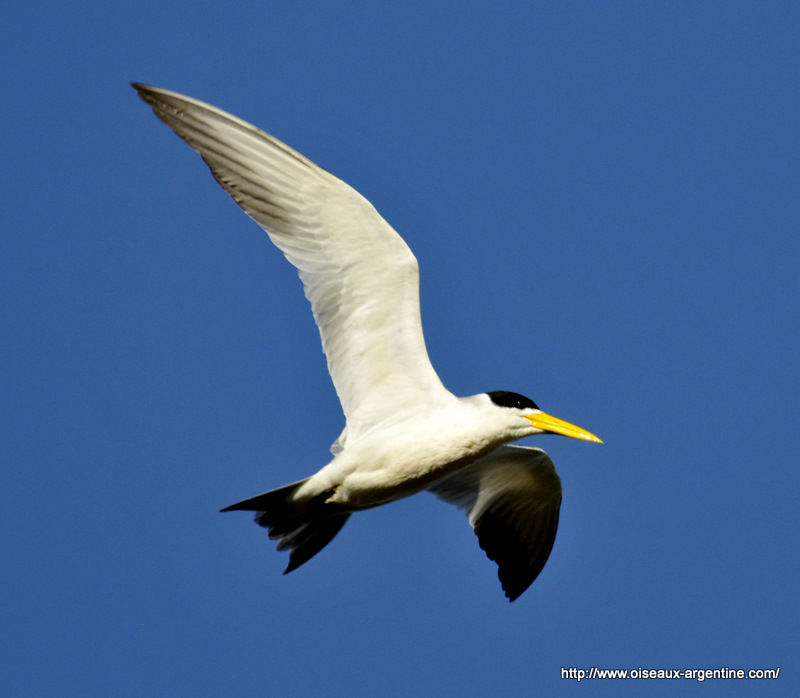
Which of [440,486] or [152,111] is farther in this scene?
[440,486]

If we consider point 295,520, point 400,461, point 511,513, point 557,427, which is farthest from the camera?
point 511,513

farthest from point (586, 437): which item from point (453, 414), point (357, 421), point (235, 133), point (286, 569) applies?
point (235, 133)

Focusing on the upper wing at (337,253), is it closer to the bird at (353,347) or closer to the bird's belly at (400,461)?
the bird at (353,347)

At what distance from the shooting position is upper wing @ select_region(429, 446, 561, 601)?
9594 mm

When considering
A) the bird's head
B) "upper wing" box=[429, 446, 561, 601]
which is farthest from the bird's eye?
"upper wing" box=[429, 446, 561, 601]

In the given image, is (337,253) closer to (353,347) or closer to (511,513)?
(353,347)

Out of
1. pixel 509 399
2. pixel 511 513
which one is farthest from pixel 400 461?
pixel 511 513

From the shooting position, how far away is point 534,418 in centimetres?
835

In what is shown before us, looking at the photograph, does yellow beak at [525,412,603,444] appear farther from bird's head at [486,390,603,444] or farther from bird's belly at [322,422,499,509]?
bird's belly at [322,422,499,509]

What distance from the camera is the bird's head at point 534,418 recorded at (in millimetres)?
8312

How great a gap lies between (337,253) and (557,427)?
199cm

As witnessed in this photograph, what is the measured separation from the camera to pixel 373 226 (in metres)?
8.02

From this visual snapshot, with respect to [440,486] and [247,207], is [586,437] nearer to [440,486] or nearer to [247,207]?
[440,486]

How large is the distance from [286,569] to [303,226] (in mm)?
2503
